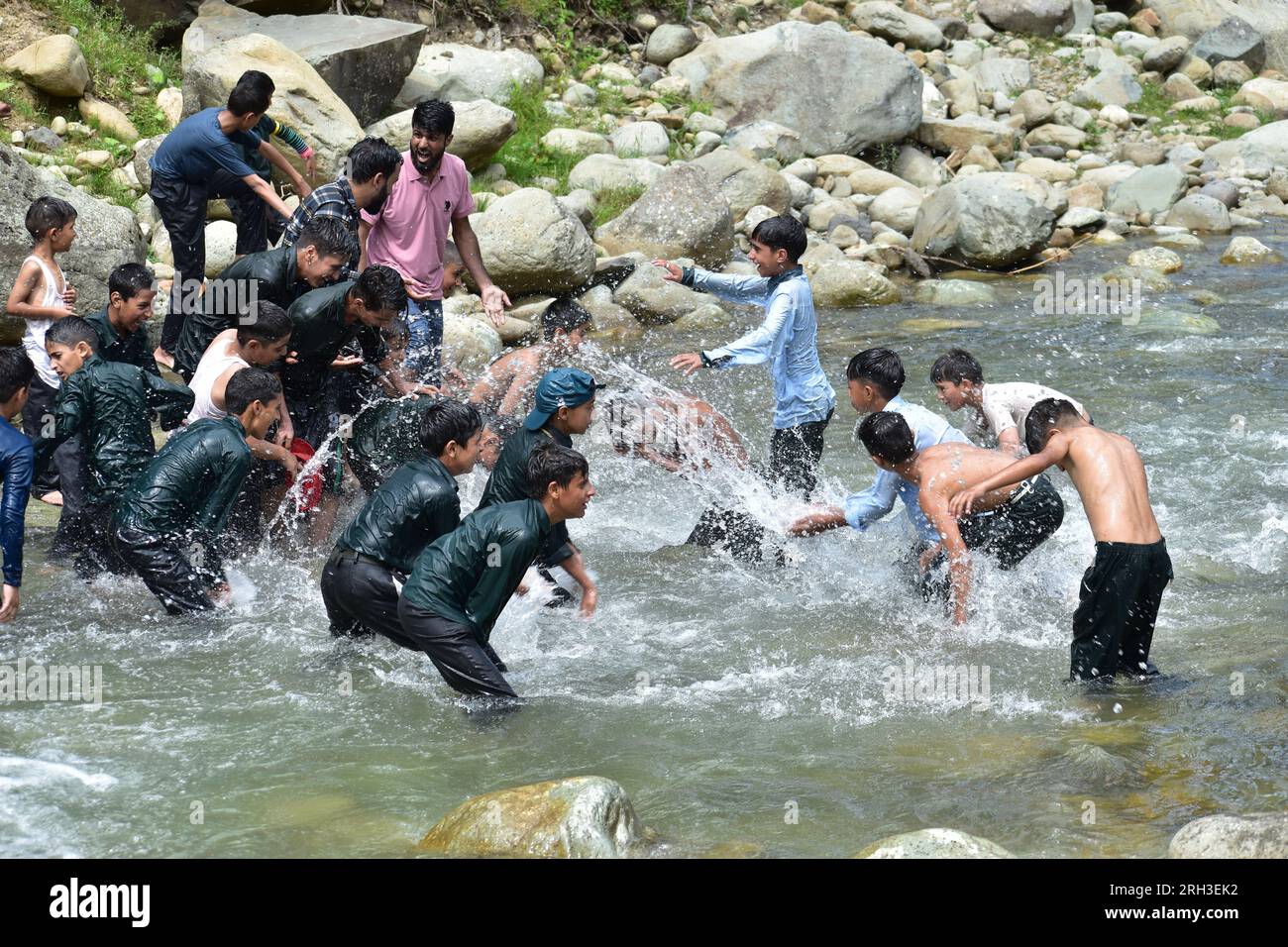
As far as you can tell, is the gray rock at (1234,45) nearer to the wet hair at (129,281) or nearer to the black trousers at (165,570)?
the wet hair at (129,281)

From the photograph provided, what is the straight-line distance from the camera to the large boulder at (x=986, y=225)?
558 inches

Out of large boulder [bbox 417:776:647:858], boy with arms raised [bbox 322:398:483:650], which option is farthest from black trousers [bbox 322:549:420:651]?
large boulder [bbox 417:776:647:858]

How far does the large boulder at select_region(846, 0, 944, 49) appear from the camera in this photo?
19.7 meters

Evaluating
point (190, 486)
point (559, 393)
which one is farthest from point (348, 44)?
point (559, 393)

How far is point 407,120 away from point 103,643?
7.67 metres

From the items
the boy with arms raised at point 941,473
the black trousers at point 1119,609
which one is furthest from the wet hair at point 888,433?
the black trousers at point 1119,609

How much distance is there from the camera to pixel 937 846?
13.6 ft

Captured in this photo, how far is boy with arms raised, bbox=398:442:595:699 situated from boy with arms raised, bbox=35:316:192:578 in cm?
198

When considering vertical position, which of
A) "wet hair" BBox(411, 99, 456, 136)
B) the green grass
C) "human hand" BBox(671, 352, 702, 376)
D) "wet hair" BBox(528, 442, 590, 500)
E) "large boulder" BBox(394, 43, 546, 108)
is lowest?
the green grass

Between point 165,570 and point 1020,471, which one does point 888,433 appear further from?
point 165,570

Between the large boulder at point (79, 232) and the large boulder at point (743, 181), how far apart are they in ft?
21.1

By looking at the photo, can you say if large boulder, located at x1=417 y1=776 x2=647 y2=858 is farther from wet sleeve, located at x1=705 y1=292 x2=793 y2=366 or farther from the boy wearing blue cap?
wet sleeve, located at x1=705 y1=292 x2=793 y2=366

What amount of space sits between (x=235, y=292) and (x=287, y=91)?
17.6 feet

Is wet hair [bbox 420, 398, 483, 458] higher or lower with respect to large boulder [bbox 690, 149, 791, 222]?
higher
